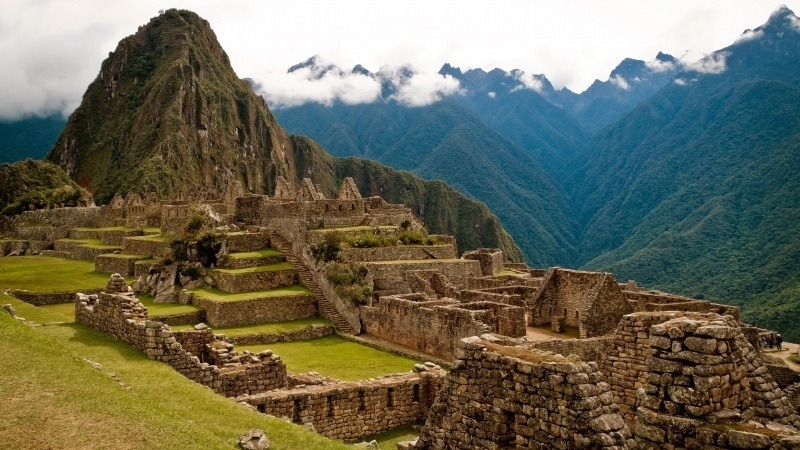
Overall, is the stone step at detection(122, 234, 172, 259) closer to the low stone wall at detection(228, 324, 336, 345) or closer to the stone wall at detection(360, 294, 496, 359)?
the low stone wall at detection(228, 324, 336, 345)

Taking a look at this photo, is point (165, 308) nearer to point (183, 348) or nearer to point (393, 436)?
point (183, 348)

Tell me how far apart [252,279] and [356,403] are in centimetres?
1686

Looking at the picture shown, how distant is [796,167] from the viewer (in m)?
76.8

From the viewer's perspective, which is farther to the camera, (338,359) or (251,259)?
(251,259)

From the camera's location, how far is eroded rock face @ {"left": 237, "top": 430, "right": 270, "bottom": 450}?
749 centimetres

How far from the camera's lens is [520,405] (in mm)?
6473

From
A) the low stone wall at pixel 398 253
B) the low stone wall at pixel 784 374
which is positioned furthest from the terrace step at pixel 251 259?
the low stone wall at pixel 784 374

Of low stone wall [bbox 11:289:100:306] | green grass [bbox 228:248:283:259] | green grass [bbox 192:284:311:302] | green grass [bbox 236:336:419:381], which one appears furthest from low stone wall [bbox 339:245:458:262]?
low stone wall [bbox 11:289:100:306]

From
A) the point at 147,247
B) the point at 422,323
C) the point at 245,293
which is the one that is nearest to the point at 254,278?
the point at 245,293

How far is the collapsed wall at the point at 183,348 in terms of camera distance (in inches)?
435

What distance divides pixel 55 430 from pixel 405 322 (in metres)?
16.3

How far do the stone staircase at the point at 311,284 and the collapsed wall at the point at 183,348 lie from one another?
11.7 meters

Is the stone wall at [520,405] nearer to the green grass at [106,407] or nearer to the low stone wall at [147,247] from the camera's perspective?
the green grass at [106,407]

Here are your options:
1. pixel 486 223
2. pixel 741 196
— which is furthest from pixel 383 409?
pixel 486 223
